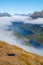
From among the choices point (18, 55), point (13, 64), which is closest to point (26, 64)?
point (13, 64)

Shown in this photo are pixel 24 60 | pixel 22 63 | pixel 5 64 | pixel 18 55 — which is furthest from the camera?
pixel 18 55

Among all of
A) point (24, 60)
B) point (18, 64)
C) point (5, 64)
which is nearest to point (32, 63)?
point (24, 60)

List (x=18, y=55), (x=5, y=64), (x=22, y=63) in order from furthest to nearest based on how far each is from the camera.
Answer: (x=18, y=55) < (x=22, y=63) < (x=5, y=64)

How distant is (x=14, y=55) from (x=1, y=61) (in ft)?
81.5

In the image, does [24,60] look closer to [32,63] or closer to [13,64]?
[32,63]

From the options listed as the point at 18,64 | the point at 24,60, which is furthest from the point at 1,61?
the point at 24,60

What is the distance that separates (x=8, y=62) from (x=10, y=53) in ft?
99.8

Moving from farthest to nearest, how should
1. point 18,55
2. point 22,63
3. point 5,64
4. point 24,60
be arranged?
point 18,55 → point 24,60 → point 22,63 → point 5,64

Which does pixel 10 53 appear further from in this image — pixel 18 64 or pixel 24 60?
pixel 18 64

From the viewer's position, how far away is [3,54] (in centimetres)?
12556

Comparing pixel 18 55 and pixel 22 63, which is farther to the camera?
pixel 18 55

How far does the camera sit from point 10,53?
13200 centimetres

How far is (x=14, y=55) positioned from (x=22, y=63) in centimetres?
1993

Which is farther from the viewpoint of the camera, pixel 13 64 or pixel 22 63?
pixel 22 63
